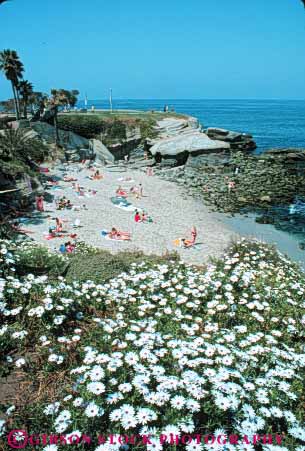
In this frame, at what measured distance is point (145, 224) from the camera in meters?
21.1

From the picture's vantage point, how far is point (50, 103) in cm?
3928

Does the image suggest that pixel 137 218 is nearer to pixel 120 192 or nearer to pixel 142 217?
pixel 142 217

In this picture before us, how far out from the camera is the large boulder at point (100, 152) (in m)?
40.3

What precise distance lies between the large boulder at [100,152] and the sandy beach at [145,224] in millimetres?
A: 9028

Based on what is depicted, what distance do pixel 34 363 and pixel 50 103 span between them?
131 feet

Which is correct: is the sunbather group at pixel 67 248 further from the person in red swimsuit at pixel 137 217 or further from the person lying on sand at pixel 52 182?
the person lying on sand at pixel 52 182

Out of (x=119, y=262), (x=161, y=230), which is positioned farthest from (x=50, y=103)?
(x=119, y=262)

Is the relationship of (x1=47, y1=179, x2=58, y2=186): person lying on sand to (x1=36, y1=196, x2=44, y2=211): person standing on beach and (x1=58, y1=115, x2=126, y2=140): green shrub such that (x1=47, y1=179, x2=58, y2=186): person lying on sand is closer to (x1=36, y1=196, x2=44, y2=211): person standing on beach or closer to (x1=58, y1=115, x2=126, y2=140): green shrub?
(x1=36, y1=196, x2=44, y2=211): person standing on beach

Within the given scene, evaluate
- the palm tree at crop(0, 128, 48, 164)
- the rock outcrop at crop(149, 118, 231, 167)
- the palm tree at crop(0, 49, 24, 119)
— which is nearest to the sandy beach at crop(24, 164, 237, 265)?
the palm tree at crop(0, 128, 48, 164)

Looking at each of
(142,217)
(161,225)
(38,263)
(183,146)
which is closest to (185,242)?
(161,225)

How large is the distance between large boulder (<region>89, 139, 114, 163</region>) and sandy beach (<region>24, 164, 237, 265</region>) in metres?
9.03

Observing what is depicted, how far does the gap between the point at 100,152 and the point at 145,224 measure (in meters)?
22.4

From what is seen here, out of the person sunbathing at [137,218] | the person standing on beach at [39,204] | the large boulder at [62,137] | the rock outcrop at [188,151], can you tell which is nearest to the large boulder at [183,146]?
the rock outcrop at [188,151]

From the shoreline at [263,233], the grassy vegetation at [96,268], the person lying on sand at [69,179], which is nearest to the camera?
the grassy vegetation at [96,268]
